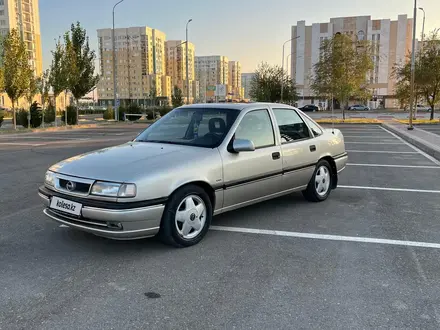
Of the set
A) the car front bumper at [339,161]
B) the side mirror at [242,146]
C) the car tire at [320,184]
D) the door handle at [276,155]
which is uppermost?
the side mirror at [242,146]

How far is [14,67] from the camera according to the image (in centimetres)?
2452

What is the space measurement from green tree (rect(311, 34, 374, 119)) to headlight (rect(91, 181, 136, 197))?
Result: 33639 mm

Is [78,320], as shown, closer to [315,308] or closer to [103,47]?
[315,308]

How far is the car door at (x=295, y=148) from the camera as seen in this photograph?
574 centimetres

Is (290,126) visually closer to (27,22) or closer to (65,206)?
(65,206)

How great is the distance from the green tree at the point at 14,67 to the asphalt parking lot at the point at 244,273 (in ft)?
69.1

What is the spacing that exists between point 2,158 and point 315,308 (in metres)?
11.5

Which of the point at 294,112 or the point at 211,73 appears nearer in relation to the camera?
the point at 294,112

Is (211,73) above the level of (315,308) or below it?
above

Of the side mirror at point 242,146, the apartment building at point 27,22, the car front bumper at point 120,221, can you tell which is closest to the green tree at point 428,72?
the side mirror at point 242,146

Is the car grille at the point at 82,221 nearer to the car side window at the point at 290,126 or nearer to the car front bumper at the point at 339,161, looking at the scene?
the car side window at the point at 290,126

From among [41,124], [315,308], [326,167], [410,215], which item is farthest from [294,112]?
[41,124]

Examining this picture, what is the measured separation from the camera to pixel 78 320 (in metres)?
3.01

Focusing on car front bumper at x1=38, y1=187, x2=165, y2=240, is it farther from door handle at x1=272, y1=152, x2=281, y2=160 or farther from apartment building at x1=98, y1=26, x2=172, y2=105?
apartment building at x1=98, y1=26, x2=172, y2=105
